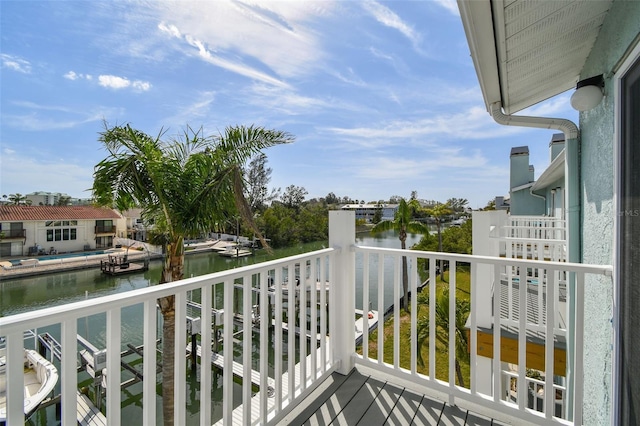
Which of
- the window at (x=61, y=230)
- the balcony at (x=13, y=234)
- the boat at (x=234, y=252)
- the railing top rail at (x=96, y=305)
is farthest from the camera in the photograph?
the boat at (x=234, y=252)

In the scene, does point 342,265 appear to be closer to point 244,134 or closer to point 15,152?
point 244,134

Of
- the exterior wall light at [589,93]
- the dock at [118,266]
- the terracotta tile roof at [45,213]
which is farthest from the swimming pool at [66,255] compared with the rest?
the exterior wall light at [589,93]

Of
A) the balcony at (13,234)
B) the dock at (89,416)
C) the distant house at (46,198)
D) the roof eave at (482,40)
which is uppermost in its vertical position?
the distant house at (46,198)

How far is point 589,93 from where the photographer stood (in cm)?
164

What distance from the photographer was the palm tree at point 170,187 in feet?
13.7

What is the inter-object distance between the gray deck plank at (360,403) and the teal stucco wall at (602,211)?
1.16 meters

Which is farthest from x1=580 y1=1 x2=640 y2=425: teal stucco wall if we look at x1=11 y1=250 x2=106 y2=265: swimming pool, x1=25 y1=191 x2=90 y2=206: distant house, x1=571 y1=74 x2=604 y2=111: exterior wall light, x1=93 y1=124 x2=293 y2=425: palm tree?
x1=25 y1=191 x2=90 y2=206: distant house

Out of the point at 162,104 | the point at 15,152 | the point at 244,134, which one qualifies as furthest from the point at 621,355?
the point at 15,152

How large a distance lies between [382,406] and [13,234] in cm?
2739

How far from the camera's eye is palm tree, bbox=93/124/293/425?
4188 millimetres

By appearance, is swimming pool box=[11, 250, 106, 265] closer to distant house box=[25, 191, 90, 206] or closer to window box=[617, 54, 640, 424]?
distant house box=[25, 191, 90, 206]

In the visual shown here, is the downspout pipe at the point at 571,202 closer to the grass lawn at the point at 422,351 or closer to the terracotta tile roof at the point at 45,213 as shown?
the grass lawn at the point at 422,351

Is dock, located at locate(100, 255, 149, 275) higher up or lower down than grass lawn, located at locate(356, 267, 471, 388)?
higher up

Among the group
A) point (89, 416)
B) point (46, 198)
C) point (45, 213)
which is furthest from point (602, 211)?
point (46, 198)
